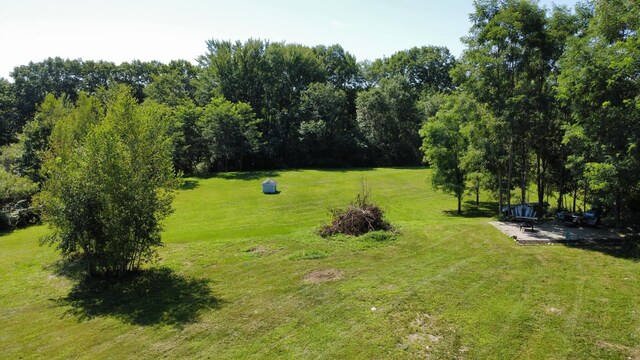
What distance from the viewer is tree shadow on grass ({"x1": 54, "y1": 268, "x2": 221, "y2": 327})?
1008cm

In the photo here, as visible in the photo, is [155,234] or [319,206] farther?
[319,206]

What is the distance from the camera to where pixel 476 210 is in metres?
25.4

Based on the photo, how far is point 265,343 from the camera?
8109 millimetres

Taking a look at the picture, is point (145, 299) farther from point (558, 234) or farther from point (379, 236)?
point (558, 234)

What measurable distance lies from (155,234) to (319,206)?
15391 mm

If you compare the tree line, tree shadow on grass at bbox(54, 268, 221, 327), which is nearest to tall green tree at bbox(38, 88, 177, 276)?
tree shadow on grass at bbox(54, 268, 221, 327)

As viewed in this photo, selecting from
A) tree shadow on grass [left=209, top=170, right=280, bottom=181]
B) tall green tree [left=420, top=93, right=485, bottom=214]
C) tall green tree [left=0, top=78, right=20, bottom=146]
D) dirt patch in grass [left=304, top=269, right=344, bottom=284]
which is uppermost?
tall green tree [left=0, top=78, right=20, bottom=146]

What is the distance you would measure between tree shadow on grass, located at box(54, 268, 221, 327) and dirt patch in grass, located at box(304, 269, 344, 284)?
2766mm

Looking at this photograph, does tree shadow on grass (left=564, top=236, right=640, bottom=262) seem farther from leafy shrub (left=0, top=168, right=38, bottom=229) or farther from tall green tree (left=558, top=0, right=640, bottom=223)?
leafy shrub (left=0, top=168, right=38, bottom=229)

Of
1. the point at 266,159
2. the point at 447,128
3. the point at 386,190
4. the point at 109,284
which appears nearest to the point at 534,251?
the point at 447,128

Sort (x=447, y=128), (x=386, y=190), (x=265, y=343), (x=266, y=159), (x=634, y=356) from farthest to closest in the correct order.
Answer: (x=266, y=159)
(x=386, y=190)
(x=447, y=128)
(x=265, y=343)
(x=634, y=356)

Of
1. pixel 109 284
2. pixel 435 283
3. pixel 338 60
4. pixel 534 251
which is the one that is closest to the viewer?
pixel 435 283

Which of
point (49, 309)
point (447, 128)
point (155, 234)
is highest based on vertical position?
point (447, 128)

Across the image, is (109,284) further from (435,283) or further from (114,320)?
(435,283)
